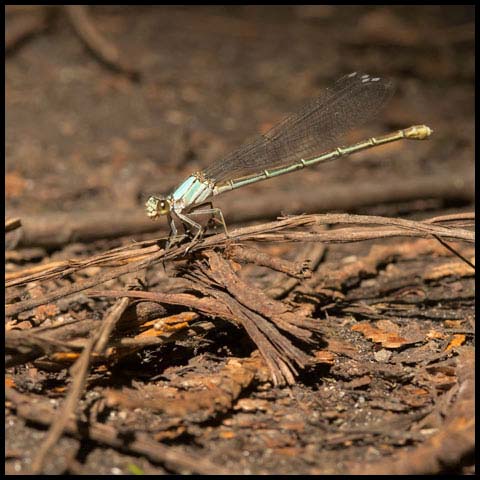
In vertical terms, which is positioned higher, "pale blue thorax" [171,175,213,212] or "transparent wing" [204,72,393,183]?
"transparent wing" [204,72,393,183]

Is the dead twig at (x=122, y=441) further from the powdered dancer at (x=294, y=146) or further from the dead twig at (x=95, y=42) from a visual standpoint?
the dead twig at (x=95, y=42)

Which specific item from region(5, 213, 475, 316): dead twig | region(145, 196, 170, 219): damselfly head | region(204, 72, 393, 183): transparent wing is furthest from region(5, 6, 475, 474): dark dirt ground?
region(204, 72, 393, 183): transparent wing

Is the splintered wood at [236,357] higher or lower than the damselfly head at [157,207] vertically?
lower

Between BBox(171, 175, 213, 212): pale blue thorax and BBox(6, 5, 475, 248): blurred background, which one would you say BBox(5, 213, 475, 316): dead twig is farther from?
BBox(6, 5, 475, 248): blurred background

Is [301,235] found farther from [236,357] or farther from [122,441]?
[122,441]

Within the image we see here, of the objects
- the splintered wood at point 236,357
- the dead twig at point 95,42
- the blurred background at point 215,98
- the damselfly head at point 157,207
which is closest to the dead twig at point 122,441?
the splintered wood at point 236,357

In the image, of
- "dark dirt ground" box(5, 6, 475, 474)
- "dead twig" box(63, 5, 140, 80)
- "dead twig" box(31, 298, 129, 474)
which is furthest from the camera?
"dead twig" box(63, 5, 140, 80)

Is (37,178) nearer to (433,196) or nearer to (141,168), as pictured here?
(141,168)

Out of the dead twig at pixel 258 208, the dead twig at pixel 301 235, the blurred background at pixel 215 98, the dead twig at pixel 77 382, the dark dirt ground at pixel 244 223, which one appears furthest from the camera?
the blurred background at pixel 215 98

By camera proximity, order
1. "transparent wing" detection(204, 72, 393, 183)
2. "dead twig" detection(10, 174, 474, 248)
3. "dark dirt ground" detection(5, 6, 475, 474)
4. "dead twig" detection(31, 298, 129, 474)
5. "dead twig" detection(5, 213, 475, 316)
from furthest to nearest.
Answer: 1. "dead twig" detection(10, 174, 474, 248)
2. "transparent wing" detection(204, 72, 393, 183)
3. "dead twig" detection(5, 213, 475, 316)
4. "dark dirt ground" detection(5, 6, 475, 474)
5. "dead twig" detection(31, 298, 129, 474)
